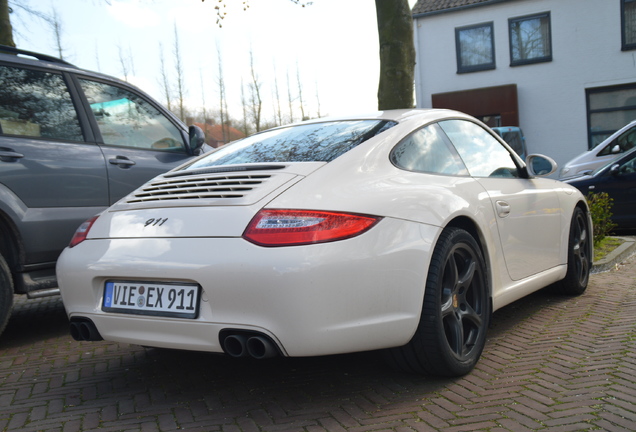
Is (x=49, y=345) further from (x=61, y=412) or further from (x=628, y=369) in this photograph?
(x=628, y=369)

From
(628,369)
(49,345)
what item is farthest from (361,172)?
(49,345)

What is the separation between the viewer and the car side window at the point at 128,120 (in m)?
5.16

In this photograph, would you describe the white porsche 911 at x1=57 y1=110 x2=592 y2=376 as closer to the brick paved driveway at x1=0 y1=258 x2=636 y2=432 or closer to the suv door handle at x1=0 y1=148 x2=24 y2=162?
the brick paved driveway at x1=0 y1=258 x2=636 y2=432

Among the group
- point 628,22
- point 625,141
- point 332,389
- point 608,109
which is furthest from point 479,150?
point 628,22

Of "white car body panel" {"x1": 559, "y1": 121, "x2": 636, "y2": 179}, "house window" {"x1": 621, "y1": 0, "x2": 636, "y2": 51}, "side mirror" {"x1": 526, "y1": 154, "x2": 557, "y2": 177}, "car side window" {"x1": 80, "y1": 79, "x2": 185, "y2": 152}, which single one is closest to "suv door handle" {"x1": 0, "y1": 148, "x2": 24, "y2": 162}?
"car side window" {"x1": 80, "y1": 79, "x2": 185, "y2": 152}

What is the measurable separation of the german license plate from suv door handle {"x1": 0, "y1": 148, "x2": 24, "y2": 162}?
176 cm

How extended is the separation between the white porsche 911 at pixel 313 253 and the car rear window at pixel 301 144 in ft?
0.05

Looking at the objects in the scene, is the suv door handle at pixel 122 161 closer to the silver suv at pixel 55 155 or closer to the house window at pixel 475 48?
the silver suv at pixel 55 155

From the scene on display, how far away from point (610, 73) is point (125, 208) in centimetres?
2191

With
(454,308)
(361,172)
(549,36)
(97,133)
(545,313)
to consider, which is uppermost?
(549,36)

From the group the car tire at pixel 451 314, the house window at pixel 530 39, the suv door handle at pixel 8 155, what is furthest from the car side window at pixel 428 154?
the house window at pixel 530 39

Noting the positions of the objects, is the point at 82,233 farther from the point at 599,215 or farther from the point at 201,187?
the point at 599,215

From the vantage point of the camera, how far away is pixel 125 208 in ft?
10.9

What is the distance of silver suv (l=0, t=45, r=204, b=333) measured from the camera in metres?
4.41
